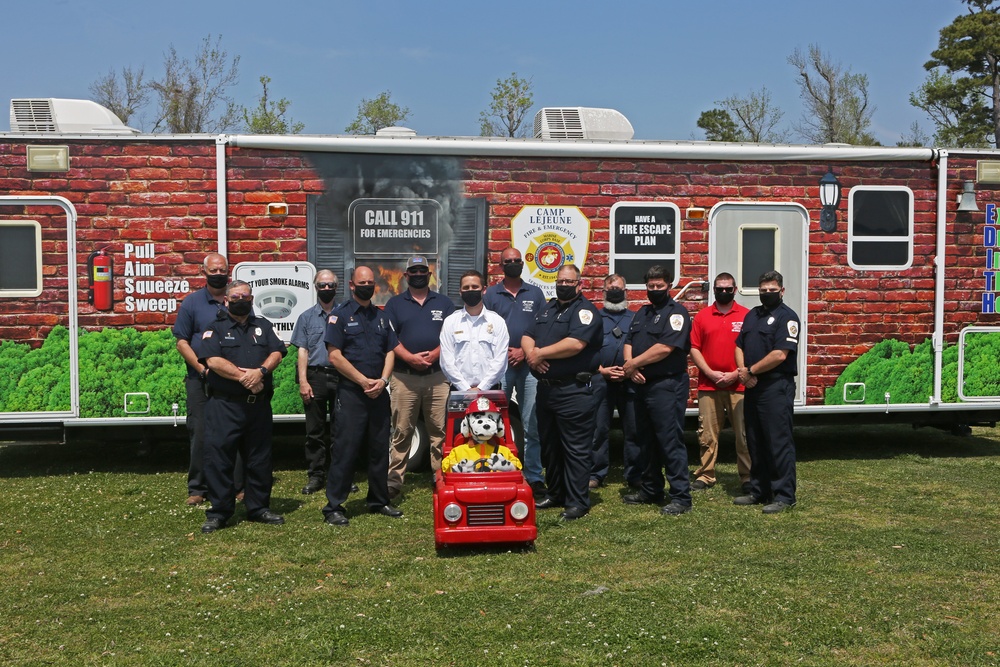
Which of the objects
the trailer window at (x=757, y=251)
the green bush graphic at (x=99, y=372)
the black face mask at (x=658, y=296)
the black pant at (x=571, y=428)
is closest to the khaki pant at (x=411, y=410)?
the black pant at (x=571, y=428)

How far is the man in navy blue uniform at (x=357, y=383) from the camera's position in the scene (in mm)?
6715

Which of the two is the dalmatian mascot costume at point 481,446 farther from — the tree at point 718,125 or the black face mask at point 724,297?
the tree at point 718,125

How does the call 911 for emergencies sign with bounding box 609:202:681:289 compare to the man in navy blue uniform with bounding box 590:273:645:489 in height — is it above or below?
above

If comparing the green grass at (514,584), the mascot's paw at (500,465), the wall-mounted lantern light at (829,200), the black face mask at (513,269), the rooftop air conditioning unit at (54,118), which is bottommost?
the green grass at (514,584)

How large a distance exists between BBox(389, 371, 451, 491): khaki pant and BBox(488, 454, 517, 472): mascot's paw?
1231 mm

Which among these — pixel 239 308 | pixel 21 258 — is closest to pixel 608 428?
pixel 239 308

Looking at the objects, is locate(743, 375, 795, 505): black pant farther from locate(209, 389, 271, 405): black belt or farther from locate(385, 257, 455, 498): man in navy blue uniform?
locate(209, 389, 271, 405): black belt

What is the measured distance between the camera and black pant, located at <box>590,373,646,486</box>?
25.5 feet

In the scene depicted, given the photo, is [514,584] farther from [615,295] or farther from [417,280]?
[615,295]

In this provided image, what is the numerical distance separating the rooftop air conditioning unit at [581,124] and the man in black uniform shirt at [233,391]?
3.63 meters

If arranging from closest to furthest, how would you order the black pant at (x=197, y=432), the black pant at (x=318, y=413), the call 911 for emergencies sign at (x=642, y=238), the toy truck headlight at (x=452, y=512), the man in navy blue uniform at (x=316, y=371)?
the toy truck headlight at (x=452, y=512) → the black pant at (x=197, y=432) → the man in navy blue uniform at (x=316, y=371) → the black pant at (x=318, y=413) → the call 911 for emergencies sign at (x=642, y=238)

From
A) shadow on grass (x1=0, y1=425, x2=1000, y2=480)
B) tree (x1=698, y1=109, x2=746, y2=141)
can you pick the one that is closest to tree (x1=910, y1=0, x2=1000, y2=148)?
tree (x1=698, y1=109, x2=746, y2=141)

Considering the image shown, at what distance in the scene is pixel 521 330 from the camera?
7508 mm

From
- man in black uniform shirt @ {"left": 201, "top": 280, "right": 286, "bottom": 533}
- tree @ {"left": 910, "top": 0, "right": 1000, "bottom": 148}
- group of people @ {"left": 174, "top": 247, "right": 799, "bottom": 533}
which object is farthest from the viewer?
tree @ {"left": 910, "top": 0, "right": 1000, "bottom": 148}
